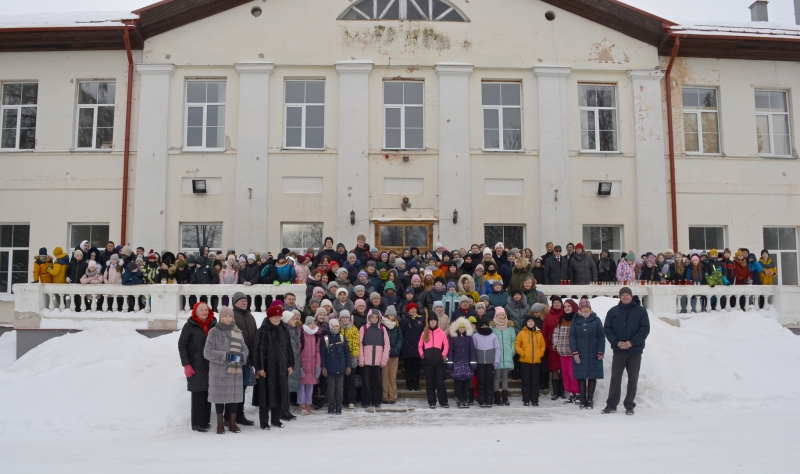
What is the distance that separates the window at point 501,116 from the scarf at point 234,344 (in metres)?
10.2

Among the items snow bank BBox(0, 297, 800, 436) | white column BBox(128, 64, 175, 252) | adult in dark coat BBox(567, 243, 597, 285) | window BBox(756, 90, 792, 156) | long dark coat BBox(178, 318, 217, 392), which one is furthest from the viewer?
window BBox(756, 90, 792, 156)

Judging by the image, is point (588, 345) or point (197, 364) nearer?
point (197, 364)

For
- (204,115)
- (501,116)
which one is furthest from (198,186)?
(501,116)

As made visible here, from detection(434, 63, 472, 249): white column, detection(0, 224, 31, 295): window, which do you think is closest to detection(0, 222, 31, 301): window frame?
detection(0, 224, 31, 295): window

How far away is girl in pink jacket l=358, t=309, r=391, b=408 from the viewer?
1002 cm

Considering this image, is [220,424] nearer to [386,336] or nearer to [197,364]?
[197,364]

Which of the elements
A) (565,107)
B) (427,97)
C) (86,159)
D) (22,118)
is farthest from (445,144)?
(22,118)

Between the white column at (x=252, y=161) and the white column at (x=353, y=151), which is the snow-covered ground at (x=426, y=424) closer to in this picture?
the white column at (x=252, y=161)

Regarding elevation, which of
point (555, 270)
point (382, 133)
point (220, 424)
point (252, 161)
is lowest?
point (220, 424)

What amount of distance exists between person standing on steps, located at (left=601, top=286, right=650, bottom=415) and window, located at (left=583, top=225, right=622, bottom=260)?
750 cm

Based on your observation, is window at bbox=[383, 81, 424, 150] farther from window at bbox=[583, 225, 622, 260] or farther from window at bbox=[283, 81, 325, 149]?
window at bbox=[583, 225, 622, 260]

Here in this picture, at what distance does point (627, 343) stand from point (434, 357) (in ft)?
8.96

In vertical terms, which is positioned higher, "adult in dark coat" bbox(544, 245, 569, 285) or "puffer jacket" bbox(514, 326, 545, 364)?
"adult in dark coat" bbox(544, 245, 569, 285)

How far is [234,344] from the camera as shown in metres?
8.37
